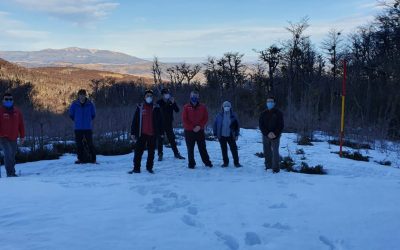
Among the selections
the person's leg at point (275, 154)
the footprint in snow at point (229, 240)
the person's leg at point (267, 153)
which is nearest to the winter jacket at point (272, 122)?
the person's leg at point (275, 154)

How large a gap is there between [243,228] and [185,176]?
3765 millimetres

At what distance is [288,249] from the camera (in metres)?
5.01

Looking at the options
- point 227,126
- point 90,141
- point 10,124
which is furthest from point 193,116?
point 10,124

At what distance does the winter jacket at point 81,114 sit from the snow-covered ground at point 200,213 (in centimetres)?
313

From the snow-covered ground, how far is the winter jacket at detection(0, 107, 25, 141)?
7.99 ft

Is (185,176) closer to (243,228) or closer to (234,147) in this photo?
(234,147)

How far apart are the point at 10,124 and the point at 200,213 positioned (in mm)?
5544

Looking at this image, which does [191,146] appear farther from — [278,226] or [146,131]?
[278,226]

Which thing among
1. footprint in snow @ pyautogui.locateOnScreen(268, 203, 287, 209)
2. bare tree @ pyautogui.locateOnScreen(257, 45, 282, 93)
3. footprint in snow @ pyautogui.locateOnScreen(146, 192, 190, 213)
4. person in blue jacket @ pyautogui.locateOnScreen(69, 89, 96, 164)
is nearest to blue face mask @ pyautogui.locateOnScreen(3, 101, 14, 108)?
person in blue jacket @ pyautogui.locateOnScreen(69, 89, 96, 164)

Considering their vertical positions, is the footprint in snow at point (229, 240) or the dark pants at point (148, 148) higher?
the dark pants at point (148, 148)

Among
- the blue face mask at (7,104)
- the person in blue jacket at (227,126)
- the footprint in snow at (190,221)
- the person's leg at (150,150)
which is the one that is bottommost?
the footprint in snow at (190,221)

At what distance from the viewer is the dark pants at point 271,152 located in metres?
9.55

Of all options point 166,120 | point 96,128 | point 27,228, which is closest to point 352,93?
point 96,128

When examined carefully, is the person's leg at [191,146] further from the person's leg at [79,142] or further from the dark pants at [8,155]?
the dark pants at [8,155]
